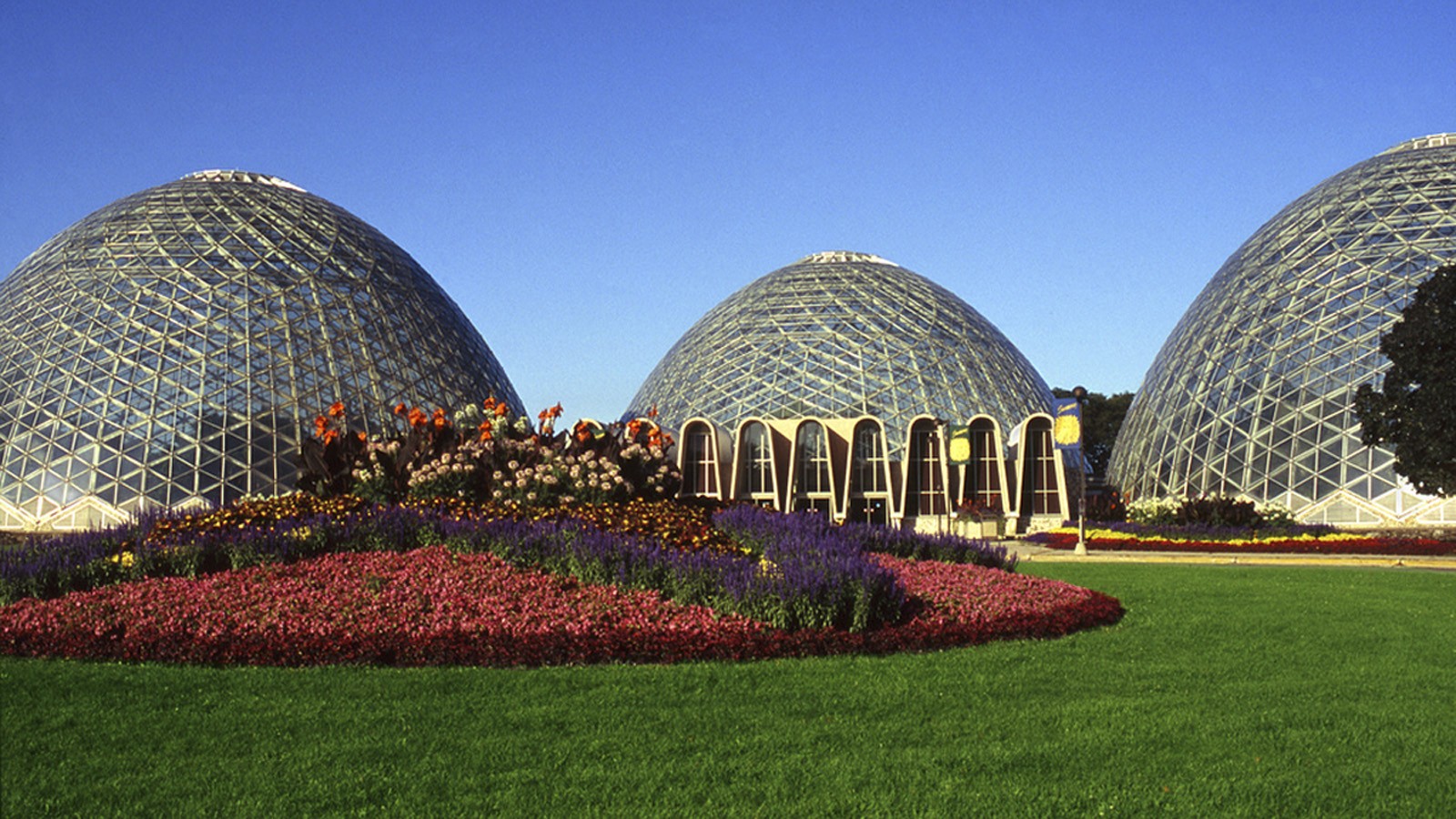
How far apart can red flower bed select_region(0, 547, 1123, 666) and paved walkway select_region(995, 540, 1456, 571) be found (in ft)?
48.1

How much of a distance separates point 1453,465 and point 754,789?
31.9 metres

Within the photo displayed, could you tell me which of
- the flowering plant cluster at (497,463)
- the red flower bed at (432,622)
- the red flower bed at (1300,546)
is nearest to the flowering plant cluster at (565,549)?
the red flower bed at (432,622)

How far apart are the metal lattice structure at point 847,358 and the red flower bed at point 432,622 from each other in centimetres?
4684

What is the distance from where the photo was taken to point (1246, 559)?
29.0 metres

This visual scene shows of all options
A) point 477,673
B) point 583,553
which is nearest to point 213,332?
point 583,553

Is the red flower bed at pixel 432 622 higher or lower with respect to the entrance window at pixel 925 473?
lower

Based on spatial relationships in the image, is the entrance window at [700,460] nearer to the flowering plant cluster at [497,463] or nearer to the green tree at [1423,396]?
the green tree at [1423,396]

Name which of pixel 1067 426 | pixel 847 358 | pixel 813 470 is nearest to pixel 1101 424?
pixel 847 358

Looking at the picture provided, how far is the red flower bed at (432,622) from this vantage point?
440 inches

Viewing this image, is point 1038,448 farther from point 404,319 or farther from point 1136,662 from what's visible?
point 1136,662

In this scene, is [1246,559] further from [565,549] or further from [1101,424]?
[1101,424]

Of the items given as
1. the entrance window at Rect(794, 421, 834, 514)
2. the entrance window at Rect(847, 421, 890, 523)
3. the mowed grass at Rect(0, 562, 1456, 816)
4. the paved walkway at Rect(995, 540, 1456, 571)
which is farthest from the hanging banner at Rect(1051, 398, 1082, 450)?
the mowed grass at Rect(0, 562, 1456, 816)

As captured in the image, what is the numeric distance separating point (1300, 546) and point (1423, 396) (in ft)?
18.5

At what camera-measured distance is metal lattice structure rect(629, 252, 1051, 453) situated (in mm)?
62562
